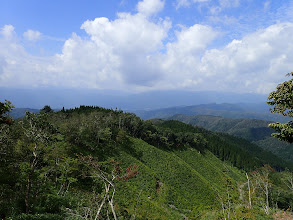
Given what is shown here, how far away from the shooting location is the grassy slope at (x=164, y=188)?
3544 cm

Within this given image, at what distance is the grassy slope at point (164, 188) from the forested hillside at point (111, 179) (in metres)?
0.26

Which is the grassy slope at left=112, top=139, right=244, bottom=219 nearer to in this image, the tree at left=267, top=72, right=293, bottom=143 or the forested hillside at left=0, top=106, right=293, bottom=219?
the forested hillside at left=0, top=106, right=293, bottom=219

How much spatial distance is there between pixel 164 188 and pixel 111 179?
3467cm

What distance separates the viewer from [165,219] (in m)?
30.9

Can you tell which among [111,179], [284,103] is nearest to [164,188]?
[111,179]

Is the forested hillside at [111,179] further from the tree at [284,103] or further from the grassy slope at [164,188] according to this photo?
the tree at [284,103]

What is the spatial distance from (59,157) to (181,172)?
41301mm

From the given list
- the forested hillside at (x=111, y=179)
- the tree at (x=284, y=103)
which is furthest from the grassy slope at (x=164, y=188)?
the tree at (x=284, y=103)

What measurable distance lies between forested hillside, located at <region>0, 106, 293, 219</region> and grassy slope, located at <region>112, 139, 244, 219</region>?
10.3 inches

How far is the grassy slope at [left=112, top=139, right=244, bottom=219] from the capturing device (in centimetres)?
3544

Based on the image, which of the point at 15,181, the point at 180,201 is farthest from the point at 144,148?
the point at 15,181

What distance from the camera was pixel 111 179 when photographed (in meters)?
16.5

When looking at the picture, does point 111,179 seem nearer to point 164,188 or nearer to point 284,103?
point 284,103

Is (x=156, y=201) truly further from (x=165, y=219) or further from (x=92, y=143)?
(x=92, y=143)
